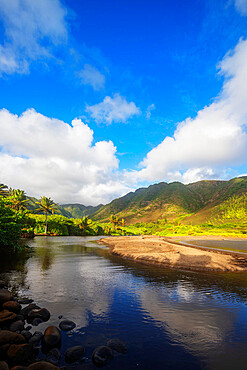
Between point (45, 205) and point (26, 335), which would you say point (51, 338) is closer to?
point (26, 335)

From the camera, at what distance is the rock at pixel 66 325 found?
430 inches

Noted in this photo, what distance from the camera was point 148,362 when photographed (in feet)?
27.7

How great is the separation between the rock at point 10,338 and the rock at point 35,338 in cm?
41

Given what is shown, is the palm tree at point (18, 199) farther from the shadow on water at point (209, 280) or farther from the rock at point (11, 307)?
the rock at point (11, 307)

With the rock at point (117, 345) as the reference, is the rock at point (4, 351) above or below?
above

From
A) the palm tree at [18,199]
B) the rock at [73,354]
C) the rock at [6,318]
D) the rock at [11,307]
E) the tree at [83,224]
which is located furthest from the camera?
the tree at [83,224]

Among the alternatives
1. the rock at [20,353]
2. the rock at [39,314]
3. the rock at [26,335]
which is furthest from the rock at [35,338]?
the rock at [39,314]

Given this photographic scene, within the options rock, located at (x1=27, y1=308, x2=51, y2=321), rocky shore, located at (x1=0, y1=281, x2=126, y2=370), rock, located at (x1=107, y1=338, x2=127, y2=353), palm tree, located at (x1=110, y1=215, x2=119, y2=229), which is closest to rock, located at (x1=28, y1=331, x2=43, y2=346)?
rocky shore, located at (x1=0, y1=281, x2=126, y2=370)

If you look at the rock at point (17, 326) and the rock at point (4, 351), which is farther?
the rock at point (17, 326)

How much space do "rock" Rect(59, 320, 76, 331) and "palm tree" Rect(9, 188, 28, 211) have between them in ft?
337

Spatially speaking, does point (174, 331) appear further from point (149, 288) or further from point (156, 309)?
point (149, 288)

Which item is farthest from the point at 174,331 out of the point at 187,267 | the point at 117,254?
the point at 117,254

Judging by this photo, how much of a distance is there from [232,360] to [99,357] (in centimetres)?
630

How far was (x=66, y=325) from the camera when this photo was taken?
11.1 m
